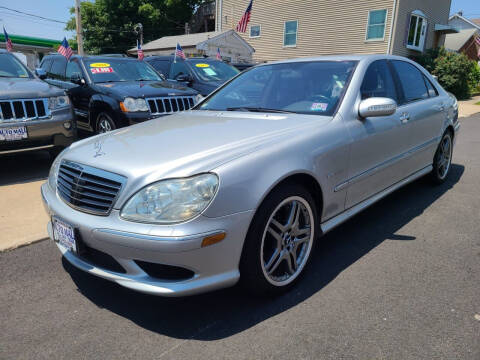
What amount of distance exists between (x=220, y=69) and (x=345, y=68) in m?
5.83

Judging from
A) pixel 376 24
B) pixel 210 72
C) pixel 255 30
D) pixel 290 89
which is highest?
pixel 376 24

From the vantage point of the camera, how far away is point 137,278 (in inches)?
83.7

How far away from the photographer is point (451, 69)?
59.7 feet

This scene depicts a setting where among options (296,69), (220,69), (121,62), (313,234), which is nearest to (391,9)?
(220,69)

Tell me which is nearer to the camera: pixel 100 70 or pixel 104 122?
pixel 104 122

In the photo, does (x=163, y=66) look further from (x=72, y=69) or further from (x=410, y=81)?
(x=410, y=81)

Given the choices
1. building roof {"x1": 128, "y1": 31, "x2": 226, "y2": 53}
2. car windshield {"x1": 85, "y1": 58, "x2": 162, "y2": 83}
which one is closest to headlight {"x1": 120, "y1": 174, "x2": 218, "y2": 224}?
car windshield {"x1": 85, "y1": 58, "x2": 162, "y2": 83}

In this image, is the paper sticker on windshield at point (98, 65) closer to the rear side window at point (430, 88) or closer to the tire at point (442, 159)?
the rear side window at point (430, 88)

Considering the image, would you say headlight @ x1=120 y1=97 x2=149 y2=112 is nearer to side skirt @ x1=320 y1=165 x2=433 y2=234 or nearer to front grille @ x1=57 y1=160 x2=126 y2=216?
front grille @ x1=57 y1=160 x2=126 y2=216

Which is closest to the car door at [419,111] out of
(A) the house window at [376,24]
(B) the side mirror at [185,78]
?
(B) the side mirror at [185,78]

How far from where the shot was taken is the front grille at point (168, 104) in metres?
6.03

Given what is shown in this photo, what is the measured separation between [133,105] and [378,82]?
3.77m

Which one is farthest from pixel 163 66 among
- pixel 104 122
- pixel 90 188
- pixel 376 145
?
pixel 90 188

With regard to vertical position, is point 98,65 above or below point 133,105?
above
